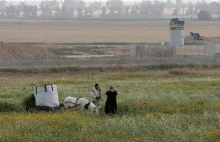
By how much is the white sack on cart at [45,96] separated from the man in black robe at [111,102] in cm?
234

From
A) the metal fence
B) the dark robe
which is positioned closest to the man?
the dark robe

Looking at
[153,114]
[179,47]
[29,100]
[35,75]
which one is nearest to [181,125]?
[153,114]

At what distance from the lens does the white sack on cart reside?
2017 centimetres

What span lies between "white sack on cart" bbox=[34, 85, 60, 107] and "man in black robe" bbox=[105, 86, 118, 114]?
234 cm

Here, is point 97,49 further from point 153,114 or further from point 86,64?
point 153,114

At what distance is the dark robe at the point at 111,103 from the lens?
1875 centimetres

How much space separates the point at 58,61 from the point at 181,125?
87.0ft

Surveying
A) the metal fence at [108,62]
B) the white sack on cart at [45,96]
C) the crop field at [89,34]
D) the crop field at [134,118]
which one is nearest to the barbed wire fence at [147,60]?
the metal fence at [108,62]

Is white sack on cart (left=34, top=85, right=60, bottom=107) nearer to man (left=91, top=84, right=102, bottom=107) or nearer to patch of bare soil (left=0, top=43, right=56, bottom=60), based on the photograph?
man (left=91, top=84, right=102, bottom=107)

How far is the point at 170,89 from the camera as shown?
26.7 meters

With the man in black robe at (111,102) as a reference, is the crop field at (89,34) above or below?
below

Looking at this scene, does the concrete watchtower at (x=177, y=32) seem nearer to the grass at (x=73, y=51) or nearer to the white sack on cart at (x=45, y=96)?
the grass at (x=73, y=51)

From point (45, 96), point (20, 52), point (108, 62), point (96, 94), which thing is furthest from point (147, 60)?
point (45, 96)

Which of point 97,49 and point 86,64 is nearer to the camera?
point 86,64
